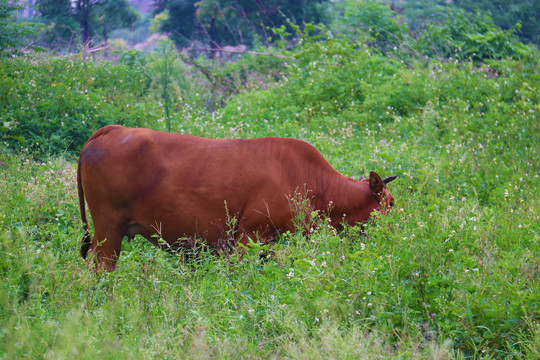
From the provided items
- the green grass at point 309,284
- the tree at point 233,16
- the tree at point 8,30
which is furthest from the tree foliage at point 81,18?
the green grass at point 309,284

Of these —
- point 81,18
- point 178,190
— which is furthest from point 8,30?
point 81,18

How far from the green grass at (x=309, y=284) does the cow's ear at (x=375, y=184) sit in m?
0.33

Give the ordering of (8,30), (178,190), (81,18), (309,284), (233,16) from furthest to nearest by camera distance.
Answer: (233,16), (81,18), (8,30), (178,190), (309,284)

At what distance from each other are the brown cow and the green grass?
0.24 metres

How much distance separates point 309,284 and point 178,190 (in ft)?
5.12

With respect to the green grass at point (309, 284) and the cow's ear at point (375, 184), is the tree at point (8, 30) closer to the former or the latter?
the green grass at point (309, 284)

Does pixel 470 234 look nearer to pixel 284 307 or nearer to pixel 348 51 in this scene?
pixel 284 307

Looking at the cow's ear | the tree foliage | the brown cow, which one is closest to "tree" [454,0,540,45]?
the tree foliage

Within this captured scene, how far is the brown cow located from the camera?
5008mm

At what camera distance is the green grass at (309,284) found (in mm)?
3508

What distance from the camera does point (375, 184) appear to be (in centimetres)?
562

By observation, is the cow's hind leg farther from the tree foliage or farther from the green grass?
the tree foliage

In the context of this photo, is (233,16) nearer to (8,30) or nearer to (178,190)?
(8,30)

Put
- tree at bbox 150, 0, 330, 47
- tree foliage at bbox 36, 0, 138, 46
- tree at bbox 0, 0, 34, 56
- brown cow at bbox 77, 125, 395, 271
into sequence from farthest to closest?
tree at bbox 150, 0, 330, 47 < tree foliage at bbox 36, 0, 138, 46 < tree at bbox 0, 0, 34, 56 < brown cow at bbox 77, 125, 395, 271
